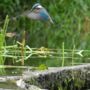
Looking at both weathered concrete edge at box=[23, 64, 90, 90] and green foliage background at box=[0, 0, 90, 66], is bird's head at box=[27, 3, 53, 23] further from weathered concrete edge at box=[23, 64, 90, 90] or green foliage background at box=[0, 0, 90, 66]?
weathered concrete edge at box=[23, 64, 90, 90]

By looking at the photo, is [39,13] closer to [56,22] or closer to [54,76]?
[56,22]

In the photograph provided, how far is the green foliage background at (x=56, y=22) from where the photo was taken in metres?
8.16

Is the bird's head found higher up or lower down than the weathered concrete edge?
higher up

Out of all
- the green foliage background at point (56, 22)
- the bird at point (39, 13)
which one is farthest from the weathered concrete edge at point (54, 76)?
the bird at point (39, 13)

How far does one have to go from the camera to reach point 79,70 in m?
4.11

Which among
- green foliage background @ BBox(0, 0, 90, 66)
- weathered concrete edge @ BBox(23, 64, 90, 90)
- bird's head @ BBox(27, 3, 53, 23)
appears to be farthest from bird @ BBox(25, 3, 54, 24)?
weathered concrete edge @ BBox(23, 64, 90, 90)

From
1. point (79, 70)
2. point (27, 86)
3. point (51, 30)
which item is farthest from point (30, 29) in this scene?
point (27, 86)

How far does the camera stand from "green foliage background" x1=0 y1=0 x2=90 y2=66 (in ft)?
26.8

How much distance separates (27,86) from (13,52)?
6.42 feet

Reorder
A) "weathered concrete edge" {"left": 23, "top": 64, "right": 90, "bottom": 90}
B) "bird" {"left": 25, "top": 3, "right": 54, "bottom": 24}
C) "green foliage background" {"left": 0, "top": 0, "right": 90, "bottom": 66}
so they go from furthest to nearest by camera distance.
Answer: "bird" {"left": 25, "top": 3, "right": 54, "bottom": 24}
"green foliage background" {"left": 0, "top": 0, "right": 90, "bottom": 66}
"weathered concrete edge" {"left": 23, "top": 64, "right": 90, "bottom": 90}

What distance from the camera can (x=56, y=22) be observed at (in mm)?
9594

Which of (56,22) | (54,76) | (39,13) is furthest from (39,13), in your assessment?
(54,76)

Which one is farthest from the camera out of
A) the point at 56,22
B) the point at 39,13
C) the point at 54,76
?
the point at 56,22

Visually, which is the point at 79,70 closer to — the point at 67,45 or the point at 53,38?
the point at 67,45
